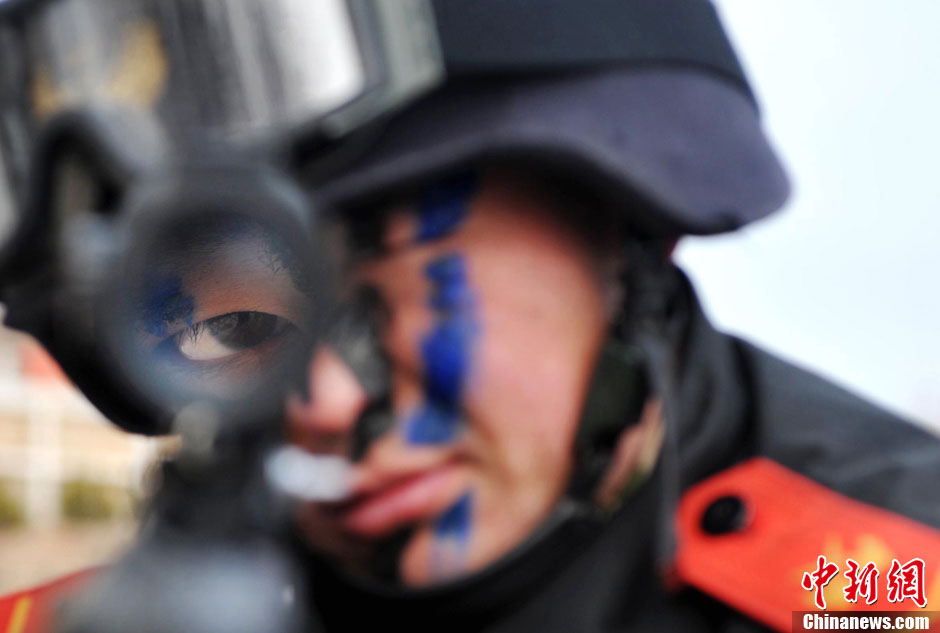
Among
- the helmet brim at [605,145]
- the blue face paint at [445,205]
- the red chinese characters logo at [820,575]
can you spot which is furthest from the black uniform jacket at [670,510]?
the blue face paint at [445,205]

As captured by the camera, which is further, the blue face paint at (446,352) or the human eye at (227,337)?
the blue face paint at (446,352)

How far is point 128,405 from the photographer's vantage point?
747 mm

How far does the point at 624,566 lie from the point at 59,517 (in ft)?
1.48

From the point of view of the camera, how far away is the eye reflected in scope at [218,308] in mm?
568

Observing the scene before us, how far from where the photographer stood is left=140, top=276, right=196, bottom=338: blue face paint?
0.58 m

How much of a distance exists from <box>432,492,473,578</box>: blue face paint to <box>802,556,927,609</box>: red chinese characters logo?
0.28 metres

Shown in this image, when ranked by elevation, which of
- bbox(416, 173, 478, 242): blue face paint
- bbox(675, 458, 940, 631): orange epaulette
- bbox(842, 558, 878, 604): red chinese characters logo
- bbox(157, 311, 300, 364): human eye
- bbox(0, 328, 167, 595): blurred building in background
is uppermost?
bbox(157, 311, 300, 364): human eye

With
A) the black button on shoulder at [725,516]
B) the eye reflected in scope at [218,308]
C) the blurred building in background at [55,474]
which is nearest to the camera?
the eye reflected in scope at [218,308]

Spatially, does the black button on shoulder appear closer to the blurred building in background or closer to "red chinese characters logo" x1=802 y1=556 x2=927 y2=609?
"red chinese characters logo" x1=802 y1=556 x2=927 y2=609

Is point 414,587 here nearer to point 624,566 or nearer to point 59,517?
point 624,566

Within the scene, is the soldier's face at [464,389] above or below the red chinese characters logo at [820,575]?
above

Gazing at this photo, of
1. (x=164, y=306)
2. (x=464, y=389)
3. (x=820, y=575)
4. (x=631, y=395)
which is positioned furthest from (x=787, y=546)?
(x=164, y=306)

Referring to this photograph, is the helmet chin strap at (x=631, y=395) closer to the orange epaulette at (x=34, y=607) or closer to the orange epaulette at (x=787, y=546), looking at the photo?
the orange epaulette at (x=787, y=546)

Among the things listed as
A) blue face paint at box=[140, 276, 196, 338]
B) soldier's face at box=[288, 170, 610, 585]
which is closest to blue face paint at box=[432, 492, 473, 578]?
soldier's face at box=[288, 170, 610, 585]
